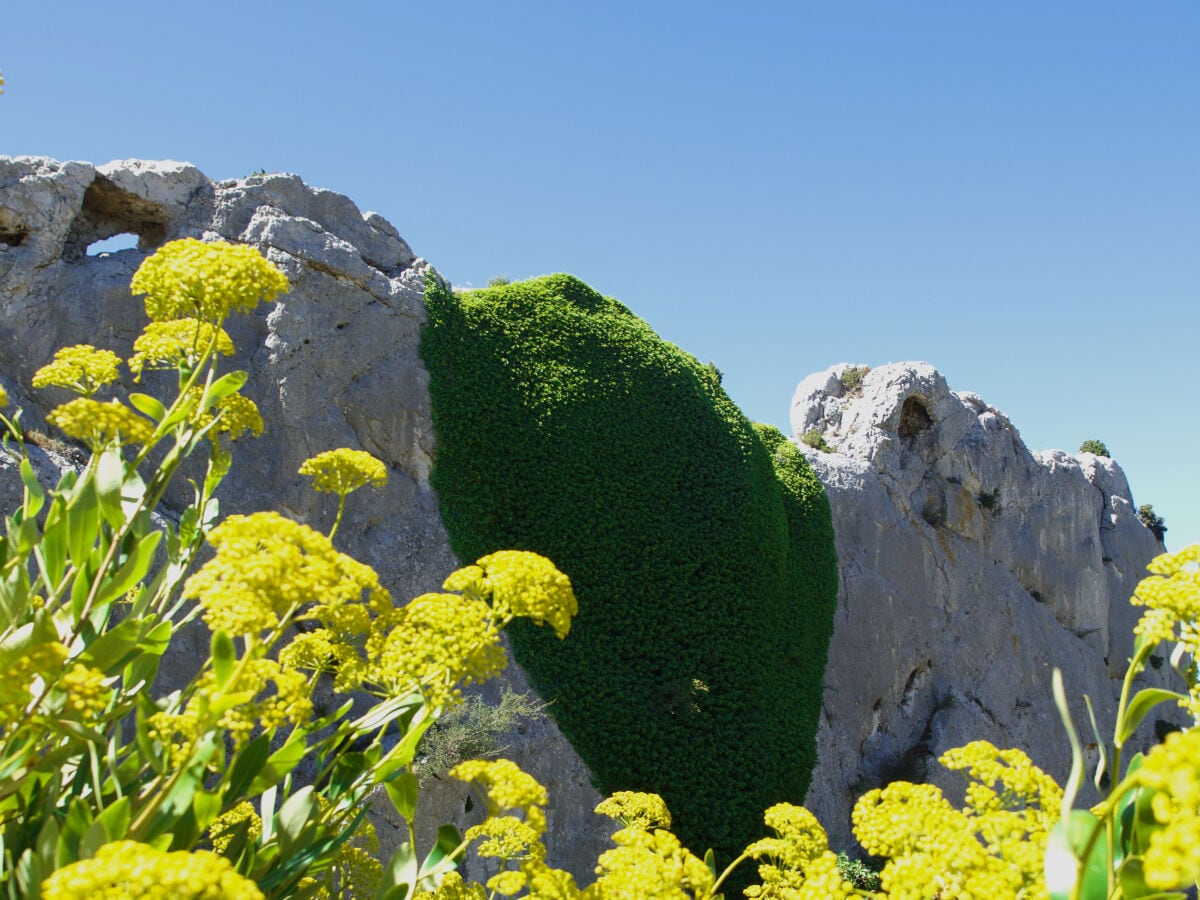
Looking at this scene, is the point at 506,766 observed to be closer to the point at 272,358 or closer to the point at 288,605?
the point at 288,605

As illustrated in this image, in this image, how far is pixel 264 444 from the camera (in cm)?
1254

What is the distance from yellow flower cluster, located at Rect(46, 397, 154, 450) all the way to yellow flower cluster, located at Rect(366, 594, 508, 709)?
1.13m

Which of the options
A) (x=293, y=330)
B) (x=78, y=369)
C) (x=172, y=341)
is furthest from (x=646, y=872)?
(x=293, y=330)

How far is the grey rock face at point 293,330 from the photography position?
1206cm

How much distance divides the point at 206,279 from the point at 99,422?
62 centimetres

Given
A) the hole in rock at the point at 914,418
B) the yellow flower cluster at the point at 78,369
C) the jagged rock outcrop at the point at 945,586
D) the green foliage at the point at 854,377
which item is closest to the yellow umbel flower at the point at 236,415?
the yellow flower cluster at the point at 78,369

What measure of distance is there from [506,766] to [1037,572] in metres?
22.7

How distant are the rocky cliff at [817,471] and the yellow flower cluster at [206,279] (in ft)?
28.3

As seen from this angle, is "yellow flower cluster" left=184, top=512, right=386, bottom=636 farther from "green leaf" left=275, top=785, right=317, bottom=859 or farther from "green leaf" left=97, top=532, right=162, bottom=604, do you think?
"green leaf" left=275, top=785, right=317, bottom=859

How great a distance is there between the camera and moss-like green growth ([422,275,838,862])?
12911 millimetres

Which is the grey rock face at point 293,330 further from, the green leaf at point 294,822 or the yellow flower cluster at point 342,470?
the green leaf at point 294,822

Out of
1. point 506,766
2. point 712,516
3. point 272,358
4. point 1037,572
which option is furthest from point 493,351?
point 1037,572

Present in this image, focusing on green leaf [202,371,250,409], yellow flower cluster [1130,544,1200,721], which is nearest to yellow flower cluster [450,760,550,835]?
green leaf [202,371,250,409]

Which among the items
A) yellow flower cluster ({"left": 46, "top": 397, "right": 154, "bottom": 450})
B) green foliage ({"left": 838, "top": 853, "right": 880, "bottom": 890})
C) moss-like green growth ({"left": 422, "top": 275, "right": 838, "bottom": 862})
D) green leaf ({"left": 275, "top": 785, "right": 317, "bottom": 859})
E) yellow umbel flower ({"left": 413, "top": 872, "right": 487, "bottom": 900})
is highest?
moss-like green growth ({"left": 422, "top": 275, "right": 838, "bottom": 862})
